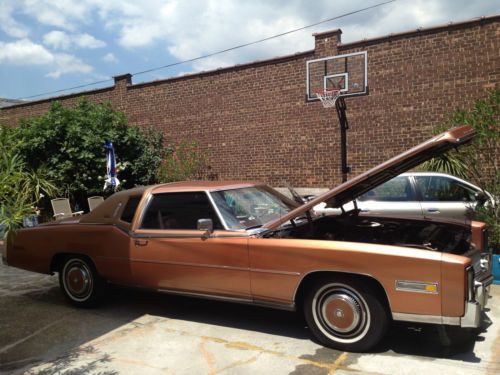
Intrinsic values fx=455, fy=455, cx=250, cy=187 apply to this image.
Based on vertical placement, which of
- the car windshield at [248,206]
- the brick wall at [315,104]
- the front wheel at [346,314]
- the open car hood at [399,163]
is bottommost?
the front wheel at [346,314]

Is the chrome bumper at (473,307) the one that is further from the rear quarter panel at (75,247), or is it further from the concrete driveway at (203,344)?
the rear quarter panel at (75,247)

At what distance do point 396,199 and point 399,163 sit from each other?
4.24m

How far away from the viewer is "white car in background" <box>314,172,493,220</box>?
7943 millimetres

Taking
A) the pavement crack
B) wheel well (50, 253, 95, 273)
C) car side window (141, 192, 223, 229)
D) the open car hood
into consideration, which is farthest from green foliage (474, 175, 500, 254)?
wheel well (50, 253, 95, 273)

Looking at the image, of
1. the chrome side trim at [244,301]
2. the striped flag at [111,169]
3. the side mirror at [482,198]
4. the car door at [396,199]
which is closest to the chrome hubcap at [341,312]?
the chrome side trim at [244,301]

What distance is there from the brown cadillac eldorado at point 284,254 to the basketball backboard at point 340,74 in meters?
7.06

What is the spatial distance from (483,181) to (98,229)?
5937 millimetres

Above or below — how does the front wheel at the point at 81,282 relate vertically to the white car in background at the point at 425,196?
below

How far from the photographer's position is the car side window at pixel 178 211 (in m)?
4.93

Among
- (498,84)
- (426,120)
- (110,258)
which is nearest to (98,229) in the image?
(110,258)

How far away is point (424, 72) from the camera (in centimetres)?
1098

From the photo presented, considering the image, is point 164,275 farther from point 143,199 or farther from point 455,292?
point 455,292

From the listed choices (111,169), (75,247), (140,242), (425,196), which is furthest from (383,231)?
(111,169)

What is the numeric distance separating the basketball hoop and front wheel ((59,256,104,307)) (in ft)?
27.4
